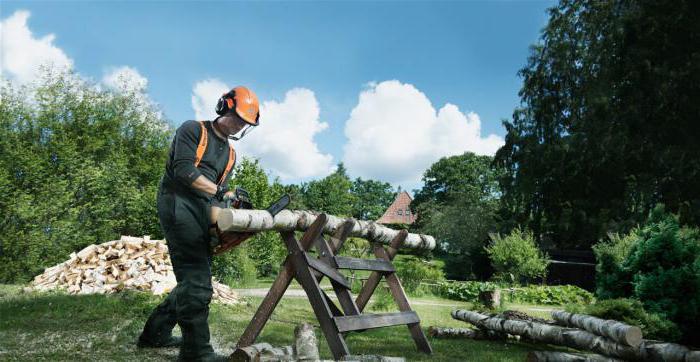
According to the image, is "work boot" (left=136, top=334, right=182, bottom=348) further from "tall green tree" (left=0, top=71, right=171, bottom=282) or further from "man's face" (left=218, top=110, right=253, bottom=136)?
"tall green tree" (left=0, top=71, right=171, bottom=282)

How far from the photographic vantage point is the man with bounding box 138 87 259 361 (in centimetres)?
488

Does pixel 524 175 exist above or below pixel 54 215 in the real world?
above

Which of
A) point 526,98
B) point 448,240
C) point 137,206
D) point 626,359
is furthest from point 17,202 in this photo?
point 448,240

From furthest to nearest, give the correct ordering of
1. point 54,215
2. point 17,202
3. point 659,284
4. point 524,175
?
point 524,175
point 54,215
point 17,202
point 659,284

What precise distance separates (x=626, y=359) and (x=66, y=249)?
50.6 ft

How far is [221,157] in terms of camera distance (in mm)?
5293

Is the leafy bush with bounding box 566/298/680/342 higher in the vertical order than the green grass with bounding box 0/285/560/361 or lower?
higher

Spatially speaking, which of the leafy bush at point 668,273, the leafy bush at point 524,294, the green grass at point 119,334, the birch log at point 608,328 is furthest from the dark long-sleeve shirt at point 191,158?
the leafy bush at point 524,294

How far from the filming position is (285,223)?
213 inches

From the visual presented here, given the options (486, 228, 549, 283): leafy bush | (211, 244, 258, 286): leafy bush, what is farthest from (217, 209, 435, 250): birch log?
(486, 228, 549, 283): leafy bush

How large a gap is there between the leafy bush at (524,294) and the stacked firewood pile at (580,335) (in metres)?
11.9

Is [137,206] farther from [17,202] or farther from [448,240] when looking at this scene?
[448,240]

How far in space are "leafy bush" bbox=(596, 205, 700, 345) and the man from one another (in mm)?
5690

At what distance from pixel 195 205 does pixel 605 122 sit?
20973 millimetres
